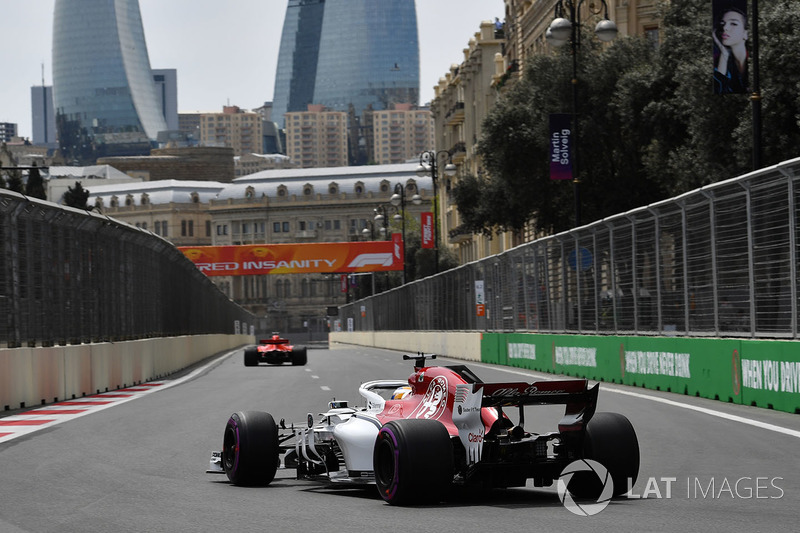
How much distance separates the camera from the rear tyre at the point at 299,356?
128 feet

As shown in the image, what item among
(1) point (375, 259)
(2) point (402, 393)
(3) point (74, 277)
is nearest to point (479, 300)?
(3) point (74, 277)

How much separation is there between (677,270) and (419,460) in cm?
1335

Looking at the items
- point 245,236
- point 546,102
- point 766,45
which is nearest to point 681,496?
point 766,45

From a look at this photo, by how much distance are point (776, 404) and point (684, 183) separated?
2255 centimetres

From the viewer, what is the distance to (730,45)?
76.1 ft

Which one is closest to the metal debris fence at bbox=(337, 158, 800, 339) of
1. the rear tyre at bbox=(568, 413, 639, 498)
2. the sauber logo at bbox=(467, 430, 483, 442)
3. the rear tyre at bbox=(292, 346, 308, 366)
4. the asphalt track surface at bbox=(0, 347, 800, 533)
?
the asphalt track surface at bbox=(0, 347, 800, 533)

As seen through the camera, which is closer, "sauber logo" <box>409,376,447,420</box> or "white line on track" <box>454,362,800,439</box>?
"sauber logo" <box>409,376,447,420</box>

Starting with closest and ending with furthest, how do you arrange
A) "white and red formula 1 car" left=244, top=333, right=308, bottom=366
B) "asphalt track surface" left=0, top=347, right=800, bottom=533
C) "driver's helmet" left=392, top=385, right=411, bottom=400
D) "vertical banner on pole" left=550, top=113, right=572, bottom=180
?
"asphalt track surface" left=0, top=347, right=800, bottom=533
"driver's helmet" left=392, top=385, right=411, bottom=400
"vertical banner on pole" left=550, top=113, right=572, bottom=180
"white and red formula 1 car" left=244, top=333, right=308, bottom=366

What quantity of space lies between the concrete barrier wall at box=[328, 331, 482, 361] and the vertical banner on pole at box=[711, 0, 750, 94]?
16717 millimetres

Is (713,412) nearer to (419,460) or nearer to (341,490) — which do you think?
(341,490)

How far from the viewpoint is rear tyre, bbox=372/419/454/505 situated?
25.5 ft

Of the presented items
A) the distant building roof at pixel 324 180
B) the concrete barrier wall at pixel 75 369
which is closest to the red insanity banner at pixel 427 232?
the concrete barrier wall at pixel 75 369

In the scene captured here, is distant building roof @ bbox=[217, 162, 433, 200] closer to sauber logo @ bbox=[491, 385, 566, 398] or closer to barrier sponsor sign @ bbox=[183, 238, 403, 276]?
barrier sponsor sign @ bbox=[183, 238, 403, 276]

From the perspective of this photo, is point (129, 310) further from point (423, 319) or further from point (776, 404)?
point (423, 319)
